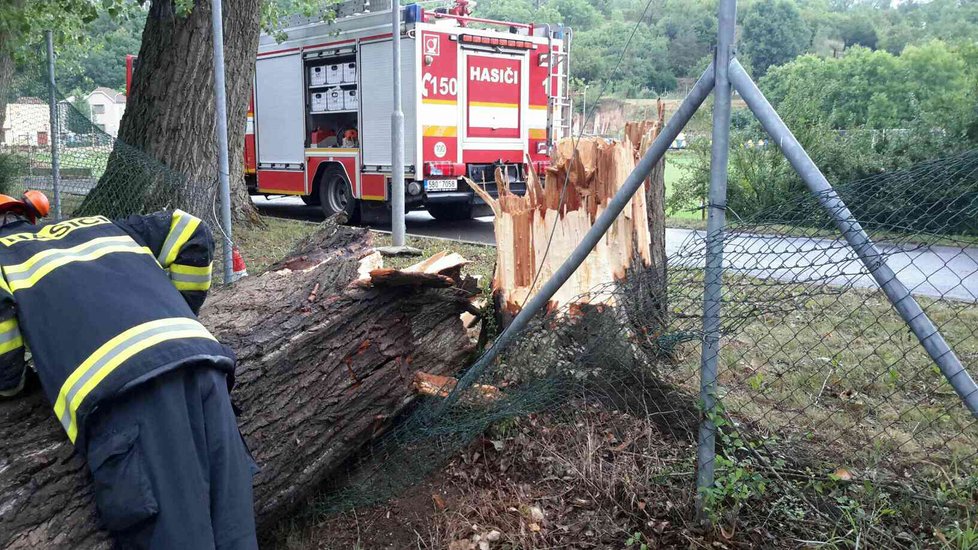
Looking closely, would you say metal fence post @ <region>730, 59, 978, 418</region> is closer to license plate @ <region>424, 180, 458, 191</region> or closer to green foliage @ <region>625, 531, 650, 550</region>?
green foliage @ <region>625, 531, 650, 550</region>

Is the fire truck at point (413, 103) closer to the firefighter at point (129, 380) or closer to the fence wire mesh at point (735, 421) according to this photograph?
the fence wire mesh at point (735, 421)

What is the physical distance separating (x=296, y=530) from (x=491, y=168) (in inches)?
351

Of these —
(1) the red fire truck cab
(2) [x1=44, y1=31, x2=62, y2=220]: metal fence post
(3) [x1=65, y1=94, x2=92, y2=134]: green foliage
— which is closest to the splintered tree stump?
(3) [x1=65, y1=94, x2=92, y2=134]: green foliage

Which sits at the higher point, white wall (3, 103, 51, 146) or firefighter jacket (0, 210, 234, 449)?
white wall (3, 103, 51, 146)

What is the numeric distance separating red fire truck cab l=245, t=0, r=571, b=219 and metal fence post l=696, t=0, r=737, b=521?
8.38 m

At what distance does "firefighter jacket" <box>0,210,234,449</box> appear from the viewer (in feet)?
6.54

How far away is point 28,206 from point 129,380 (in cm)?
88

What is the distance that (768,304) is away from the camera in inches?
105

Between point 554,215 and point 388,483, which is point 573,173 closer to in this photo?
point 554,215

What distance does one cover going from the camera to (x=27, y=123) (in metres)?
7.89

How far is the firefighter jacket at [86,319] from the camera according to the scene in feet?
6.54

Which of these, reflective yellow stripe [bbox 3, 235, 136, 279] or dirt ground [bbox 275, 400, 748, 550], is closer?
reflective yellow stripe [bbox 3, 235, 136, 279]

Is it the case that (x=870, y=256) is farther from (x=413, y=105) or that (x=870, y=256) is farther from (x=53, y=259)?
(x=413, y=105)

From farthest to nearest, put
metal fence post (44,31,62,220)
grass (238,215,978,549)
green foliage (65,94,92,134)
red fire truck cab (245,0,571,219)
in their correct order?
red fire truck cab (245,0,571,219), metal fence post (44,31,62,220), green foliage (65,94,92,134), grass (238,215,978,549)
